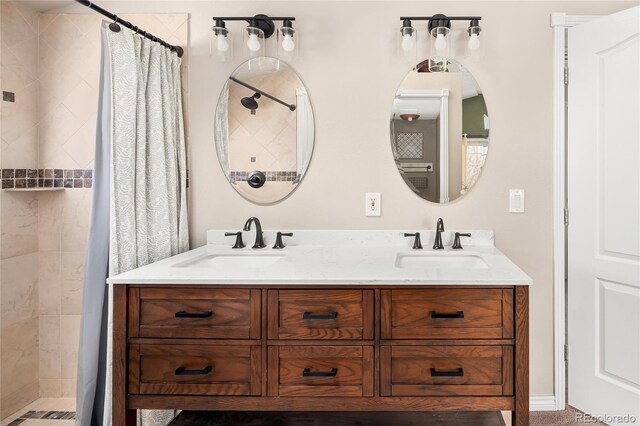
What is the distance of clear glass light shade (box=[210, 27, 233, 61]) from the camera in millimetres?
2119

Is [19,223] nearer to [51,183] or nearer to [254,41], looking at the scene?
[51,183]

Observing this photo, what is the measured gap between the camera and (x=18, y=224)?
2156 mm

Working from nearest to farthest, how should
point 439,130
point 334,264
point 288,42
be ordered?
point 334,264 < point 288,42 < point 439,130

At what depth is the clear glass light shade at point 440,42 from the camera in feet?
6.82

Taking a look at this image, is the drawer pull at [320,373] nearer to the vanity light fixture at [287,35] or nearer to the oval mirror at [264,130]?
the oval mirror at [264,130]

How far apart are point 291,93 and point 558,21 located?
4.95 feet

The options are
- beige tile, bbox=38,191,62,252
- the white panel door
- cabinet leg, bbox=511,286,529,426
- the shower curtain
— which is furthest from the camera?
beige tile, bbox=38,191,62,252

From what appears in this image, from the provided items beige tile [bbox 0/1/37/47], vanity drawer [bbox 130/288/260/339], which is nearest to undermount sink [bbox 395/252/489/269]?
vanity drawer [bbox 130/288/260/339]

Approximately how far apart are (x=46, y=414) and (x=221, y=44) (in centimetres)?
222

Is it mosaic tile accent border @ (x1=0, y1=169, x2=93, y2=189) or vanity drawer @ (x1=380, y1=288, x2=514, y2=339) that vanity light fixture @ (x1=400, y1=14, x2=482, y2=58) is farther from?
mosaic tile accent border @ (x1=0, y1=169, x2=93, y2=189)

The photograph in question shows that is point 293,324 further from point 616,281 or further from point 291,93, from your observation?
point 616,281

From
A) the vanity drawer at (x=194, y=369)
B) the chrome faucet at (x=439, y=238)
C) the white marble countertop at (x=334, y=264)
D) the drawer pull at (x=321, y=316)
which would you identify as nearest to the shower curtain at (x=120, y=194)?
the white marble countertop at (x=334, y=264)

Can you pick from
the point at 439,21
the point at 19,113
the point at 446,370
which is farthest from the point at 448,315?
the point at 19,113

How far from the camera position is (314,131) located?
2.24 metres
